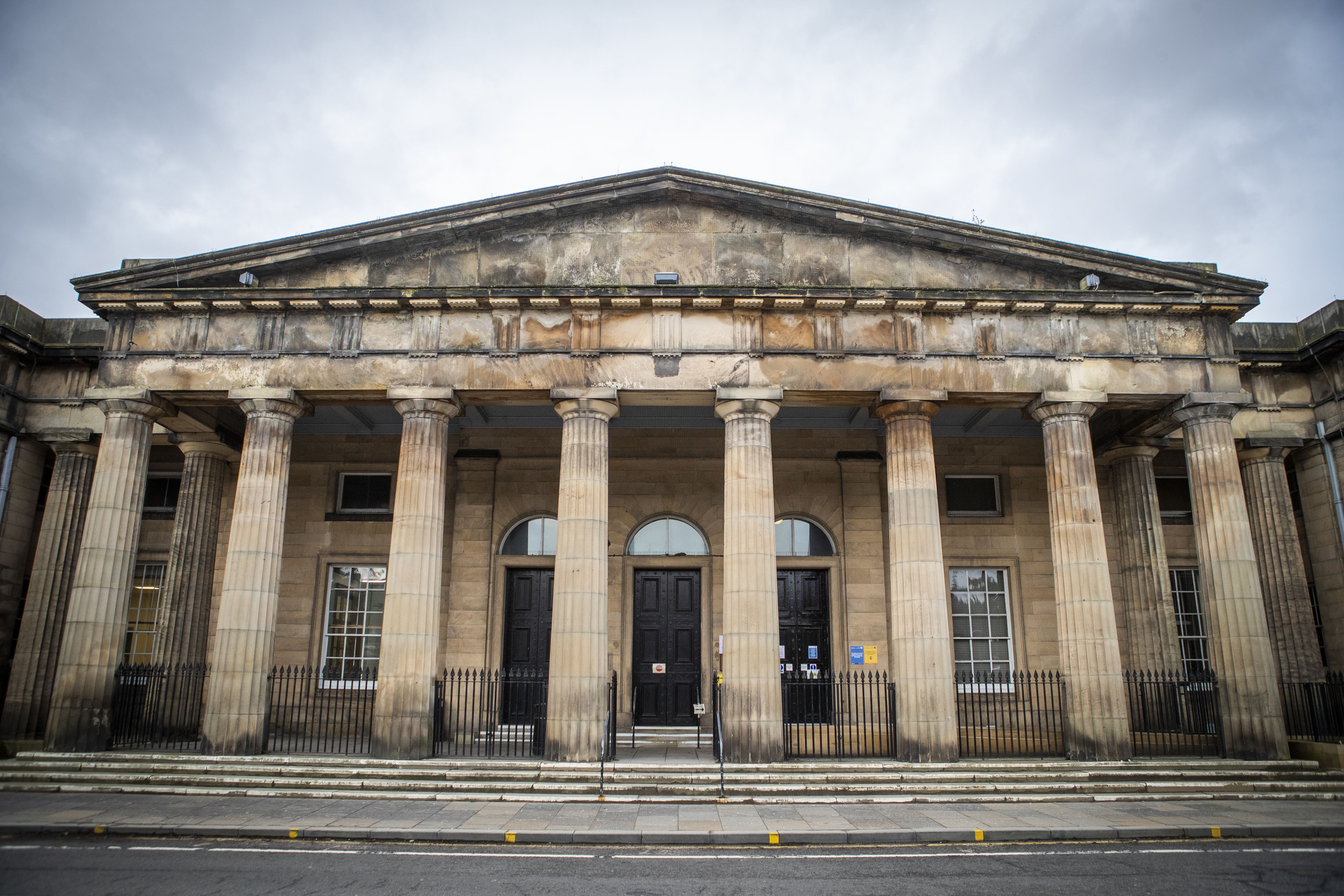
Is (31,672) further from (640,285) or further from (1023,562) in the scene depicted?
(1023,562)

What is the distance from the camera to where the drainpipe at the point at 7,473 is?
15.6m

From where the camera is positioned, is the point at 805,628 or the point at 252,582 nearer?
the point at 252,582

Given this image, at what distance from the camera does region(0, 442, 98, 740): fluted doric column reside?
14.6m

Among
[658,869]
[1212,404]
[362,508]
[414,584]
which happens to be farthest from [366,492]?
[1212,404]

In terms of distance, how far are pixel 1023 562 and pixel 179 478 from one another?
59.0 feet

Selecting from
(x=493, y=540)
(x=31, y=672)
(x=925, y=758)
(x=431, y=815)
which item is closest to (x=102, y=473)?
(x=31, y=672)

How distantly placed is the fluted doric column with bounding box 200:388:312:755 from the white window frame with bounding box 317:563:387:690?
267 centimetres

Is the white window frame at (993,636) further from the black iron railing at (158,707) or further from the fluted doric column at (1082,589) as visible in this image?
the black iron railing at (158,707)

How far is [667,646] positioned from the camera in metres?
17.1

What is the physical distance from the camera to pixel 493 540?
17453 mm

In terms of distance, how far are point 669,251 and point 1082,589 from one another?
8.49m

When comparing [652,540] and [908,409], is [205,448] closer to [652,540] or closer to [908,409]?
[652,540]

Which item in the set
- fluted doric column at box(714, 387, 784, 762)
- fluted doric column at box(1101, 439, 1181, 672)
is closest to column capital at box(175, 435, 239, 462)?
fluted doric column at box(714, 387, 784, 762)

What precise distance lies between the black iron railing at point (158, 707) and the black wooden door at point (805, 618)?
416 inches
